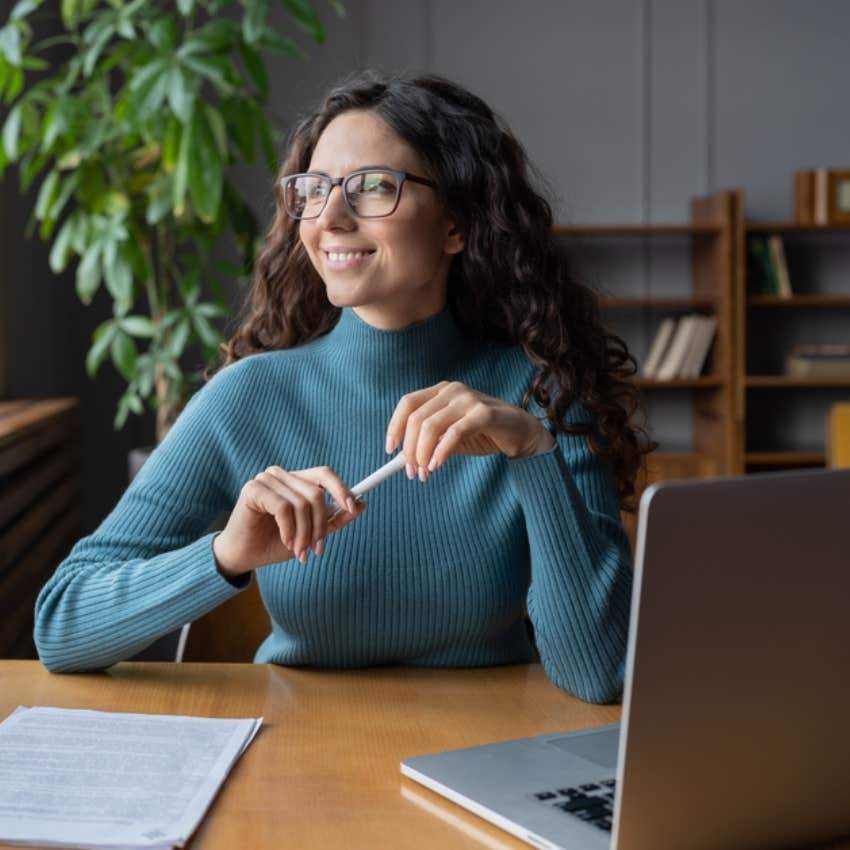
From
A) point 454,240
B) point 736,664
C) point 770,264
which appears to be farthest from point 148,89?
point 770,264

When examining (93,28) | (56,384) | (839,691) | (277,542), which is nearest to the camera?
(839,691)

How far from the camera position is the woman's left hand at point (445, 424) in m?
1.17

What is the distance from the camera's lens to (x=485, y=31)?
5.18 meters

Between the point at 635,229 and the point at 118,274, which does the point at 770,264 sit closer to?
the point at 635,229

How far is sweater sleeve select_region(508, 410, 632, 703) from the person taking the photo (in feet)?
4.28

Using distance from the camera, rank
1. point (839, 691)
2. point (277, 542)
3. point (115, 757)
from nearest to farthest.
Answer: point (839, 691)
point (115, 757)
point (277, 542)

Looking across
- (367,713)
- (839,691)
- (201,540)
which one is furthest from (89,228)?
(839,691)

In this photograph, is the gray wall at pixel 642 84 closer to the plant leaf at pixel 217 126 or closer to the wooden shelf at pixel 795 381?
the wooden shelf at pixel 795 381

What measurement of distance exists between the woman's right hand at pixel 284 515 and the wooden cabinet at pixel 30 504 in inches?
65.2

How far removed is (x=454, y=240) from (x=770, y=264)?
3.67 meters

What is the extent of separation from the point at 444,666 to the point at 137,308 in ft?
11.6

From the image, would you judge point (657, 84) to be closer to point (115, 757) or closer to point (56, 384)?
point (56, 384)

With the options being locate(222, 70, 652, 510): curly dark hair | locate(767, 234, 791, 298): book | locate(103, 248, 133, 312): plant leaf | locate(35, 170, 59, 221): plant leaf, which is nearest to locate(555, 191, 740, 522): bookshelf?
locate(767, 234, 791, 298): book

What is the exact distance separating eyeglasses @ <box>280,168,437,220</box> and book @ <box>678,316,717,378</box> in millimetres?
3648
